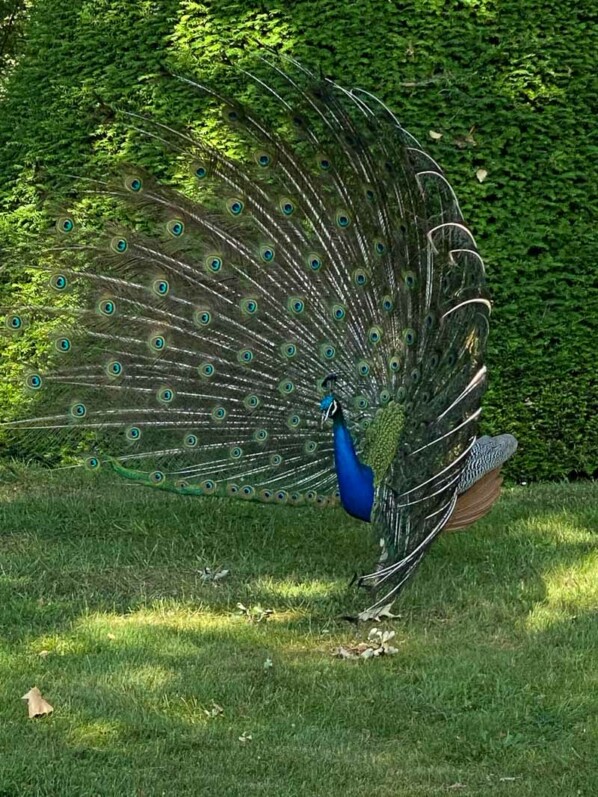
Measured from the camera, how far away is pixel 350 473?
5.52m

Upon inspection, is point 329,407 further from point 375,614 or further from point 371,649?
point 371,649

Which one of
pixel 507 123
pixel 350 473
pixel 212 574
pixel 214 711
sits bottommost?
pixel 214 711

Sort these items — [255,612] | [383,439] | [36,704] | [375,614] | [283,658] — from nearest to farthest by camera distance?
1. [36,704]
2. [283,658]
3. [375,614]
4. [255,612]
5. [383,439]

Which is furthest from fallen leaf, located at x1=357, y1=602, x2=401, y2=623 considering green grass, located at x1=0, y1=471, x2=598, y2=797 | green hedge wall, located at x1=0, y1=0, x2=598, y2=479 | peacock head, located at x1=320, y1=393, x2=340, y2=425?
green hedge wall, located at x1=0, y1=0, x2=598, y2=479

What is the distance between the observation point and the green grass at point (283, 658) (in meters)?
3.96

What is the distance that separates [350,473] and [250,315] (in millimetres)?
1002

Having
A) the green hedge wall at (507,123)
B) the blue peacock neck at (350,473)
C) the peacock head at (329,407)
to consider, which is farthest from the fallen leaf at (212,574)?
the green hedge wall at (507,123)

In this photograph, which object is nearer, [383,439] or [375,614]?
[375,614]

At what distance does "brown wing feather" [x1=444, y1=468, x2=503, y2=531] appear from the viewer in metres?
5.71

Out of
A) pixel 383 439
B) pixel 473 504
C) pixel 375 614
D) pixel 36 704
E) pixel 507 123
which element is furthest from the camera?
pixel 507 123

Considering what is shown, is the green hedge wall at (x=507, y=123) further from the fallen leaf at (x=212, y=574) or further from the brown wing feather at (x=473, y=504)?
the fallen leaf at (x=212, y=574)

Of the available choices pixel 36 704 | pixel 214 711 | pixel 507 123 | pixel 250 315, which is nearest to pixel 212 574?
pixel 250 315

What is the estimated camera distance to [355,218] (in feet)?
19.5

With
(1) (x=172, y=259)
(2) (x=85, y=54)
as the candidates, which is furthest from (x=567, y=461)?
(2) (x=85, y=54)
